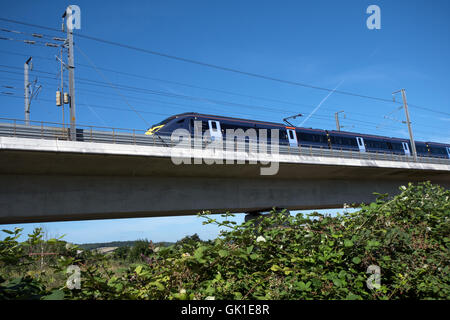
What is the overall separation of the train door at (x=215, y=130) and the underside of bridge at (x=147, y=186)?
11.4 feet

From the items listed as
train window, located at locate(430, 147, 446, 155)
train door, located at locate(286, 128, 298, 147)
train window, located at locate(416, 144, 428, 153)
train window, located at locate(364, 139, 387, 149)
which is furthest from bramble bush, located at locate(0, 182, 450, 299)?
train window, located at locate(430, 147, 446, 155)

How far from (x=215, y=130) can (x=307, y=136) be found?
10336mm

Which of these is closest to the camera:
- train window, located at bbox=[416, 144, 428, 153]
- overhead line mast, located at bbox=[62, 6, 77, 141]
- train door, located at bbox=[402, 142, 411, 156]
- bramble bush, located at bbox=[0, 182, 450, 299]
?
bramble bush, located at bbox=[0, 182, 450, 299]

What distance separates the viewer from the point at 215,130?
25.3 m

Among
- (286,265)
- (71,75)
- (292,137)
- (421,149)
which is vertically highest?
(71,75)

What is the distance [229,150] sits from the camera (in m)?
21.0

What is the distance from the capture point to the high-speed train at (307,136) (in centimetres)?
2477

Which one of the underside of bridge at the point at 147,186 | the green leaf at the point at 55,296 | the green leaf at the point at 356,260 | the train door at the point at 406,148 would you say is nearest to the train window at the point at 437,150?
the train door at the point at 406,148

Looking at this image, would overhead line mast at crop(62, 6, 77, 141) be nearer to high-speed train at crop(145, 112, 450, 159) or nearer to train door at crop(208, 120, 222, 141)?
high-speed train at crop(145, 112, 450, 159)

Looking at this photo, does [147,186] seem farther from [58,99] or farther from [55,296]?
[55,296]

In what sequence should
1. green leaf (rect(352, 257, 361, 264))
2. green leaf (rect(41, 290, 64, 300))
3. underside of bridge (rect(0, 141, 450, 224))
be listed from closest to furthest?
green leaf (rect(41, 290, 64, 300)) < green leaf (rect(352, 257, 361, 264)) < underside of bridge (rect(0, 141, 450, 224))

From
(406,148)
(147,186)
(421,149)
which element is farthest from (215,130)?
(421,149)

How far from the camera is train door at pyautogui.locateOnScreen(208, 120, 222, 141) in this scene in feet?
82.1
